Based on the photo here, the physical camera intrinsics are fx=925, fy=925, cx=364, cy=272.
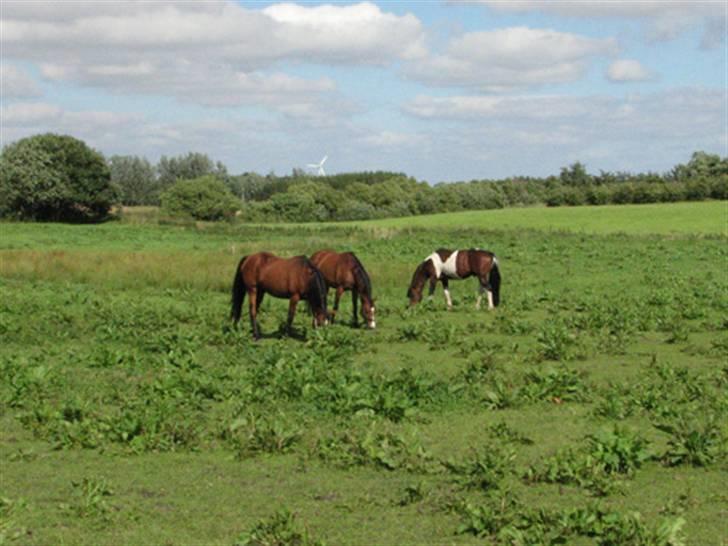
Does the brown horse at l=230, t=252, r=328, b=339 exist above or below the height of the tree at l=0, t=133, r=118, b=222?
below

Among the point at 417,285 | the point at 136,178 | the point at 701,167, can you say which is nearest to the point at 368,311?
the point at 417,285

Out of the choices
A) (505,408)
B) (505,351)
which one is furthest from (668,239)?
→ (505,408)

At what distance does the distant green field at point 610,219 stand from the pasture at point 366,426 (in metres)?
45.5

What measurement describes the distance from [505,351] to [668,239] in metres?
38.4

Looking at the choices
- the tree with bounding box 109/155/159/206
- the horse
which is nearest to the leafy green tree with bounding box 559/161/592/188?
the tree with bounding box 109/155/159/206

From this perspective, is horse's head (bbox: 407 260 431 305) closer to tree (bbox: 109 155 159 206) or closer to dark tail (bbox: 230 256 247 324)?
dark tail (bbox: 230 256 247 324)

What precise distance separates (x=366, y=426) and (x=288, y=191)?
101 m

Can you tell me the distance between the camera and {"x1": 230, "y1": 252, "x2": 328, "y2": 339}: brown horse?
56.7 feet

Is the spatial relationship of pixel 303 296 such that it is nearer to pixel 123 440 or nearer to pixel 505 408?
pixel 505 408

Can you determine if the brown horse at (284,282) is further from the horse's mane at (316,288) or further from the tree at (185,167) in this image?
the tree at (185,167)

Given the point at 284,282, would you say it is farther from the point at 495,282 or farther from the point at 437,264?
the point at 495,282

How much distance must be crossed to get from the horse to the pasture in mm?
612

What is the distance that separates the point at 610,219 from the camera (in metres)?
74.2

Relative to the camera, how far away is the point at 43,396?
1221 cm
